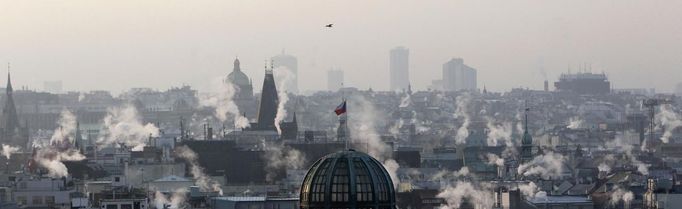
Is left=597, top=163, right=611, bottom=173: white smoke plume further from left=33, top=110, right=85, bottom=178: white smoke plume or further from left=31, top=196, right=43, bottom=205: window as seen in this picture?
left=31, top=196, right=43, bottom=205: window

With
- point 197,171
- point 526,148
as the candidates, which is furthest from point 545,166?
point 197,171

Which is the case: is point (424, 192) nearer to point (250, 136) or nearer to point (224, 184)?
point (224, 184)

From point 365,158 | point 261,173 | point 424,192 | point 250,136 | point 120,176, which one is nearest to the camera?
point 365,158

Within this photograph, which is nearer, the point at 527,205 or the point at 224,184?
the point at 527,205

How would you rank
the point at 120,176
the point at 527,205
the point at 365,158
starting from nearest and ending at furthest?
the point at 365,158
the point at 527,205
the point at 120,176

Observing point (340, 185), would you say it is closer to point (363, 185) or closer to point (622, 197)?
point (363, 185)

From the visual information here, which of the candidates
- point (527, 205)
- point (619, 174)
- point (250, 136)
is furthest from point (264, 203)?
point (250, 136)
